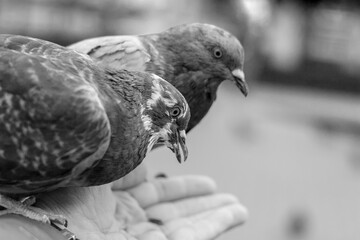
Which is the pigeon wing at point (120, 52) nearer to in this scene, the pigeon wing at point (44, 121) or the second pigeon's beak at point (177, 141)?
the second pigeon's beak at point (177, 141)

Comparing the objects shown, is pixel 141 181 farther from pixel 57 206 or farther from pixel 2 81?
pixel 2 81

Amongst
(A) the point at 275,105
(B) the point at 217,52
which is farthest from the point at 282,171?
(B) the point at 217,52

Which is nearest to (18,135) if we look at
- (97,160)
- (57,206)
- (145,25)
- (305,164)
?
(97,160)

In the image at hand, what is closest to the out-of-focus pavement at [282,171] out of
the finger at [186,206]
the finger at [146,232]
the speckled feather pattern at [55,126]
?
the finger at [186,206]

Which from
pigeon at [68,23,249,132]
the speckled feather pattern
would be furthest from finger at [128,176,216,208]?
the speckled feather pattern

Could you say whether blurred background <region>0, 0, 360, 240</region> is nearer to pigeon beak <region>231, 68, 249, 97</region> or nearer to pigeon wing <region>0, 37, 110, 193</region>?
pigeon beak <region>231, 68, 249, 97</region>

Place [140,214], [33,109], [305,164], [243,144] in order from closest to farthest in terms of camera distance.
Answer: [33,109] → [140,214] → [305,164] → [243,144]

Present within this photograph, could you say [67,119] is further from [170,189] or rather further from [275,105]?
[275,105]
